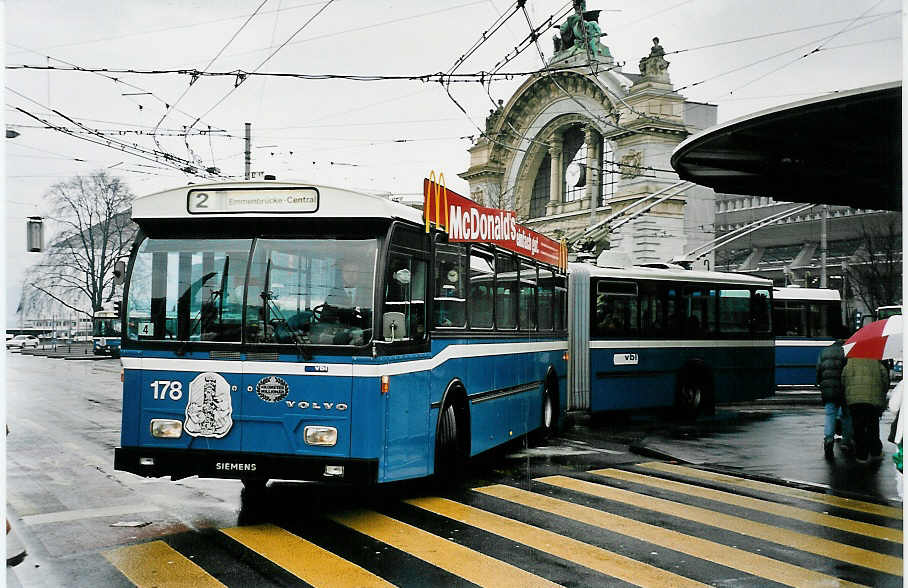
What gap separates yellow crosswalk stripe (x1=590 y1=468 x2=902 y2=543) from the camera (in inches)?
340

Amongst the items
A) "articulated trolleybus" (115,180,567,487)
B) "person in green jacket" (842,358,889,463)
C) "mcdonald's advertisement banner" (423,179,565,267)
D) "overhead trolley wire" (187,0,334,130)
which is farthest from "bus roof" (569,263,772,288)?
"articulated trolleybus" (115,180,567,487)

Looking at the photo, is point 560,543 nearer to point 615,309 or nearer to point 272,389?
point 272,389

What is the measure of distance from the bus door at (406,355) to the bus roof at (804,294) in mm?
19169

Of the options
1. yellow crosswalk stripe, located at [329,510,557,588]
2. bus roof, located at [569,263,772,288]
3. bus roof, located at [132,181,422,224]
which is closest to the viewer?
yellow crosswalk stripe, located at [329,510,557,588]

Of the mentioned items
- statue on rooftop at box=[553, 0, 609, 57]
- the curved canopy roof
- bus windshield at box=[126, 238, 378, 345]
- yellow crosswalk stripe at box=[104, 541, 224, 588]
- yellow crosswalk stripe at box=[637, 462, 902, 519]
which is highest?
statue on rooftop at box=[553, 0, 609, 57]

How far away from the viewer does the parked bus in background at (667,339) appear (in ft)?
57.6

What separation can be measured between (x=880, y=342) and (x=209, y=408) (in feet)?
22.7

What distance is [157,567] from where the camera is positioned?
22.4 feet

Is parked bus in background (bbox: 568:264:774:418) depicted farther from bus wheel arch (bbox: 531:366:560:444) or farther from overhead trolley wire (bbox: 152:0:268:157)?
overhead trolley wire (bbox: 152:0:268:157)

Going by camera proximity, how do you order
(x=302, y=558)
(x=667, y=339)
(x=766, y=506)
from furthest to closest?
(x=667, y=339) < (x=766, y=506) < (x=302, y=558)

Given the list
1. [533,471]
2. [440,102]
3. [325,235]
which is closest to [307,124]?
[440,102]

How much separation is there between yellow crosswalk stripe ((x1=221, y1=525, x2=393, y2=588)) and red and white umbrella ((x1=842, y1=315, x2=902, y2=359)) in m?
5.88

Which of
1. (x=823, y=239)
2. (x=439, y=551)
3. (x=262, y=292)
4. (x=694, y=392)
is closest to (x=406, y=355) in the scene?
(x=262, y=292)

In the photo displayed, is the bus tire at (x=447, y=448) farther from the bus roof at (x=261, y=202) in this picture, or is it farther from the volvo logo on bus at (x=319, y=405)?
the bus roof at (x=261, y=202)
